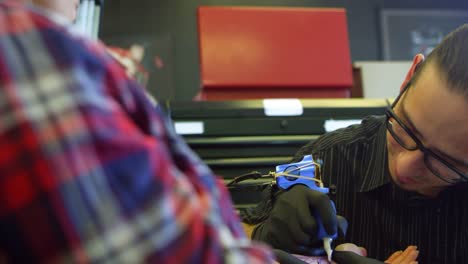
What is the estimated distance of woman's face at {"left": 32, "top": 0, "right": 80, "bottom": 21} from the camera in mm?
345

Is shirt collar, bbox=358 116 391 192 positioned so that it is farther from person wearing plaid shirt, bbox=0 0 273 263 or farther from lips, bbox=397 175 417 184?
person wearing plaid shirt, bbox=0 0 273 263

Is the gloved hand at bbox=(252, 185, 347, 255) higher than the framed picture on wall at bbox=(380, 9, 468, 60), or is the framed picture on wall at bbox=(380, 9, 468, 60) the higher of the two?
the framed picture on wall at bbox=(380, 9, 468, 60)

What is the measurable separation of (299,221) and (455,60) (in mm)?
349

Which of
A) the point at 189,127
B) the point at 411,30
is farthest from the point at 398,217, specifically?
the point at 411,30

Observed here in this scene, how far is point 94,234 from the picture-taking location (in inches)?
8.6

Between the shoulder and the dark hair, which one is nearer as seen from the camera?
the dark hair

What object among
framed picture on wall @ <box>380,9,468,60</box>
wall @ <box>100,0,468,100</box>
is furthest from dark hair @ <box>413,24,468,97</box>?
framed picture on wall @ <box>380,9,468,60</box>

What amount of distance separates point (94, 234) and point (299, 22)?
1.35 metres

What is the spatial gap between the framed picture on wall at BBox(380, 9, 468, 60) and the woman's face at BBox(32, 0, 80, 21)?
8.15 ft

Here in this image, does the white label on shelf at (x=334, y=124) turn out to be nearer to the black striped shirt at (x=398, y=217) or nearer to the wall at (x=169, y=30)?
the black striped shirt at (x=398, y=217)

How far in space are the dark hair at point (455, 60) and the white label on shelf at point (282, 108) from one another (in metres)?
0.53

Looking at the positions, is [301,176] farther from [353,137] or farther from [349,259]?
[353,137]

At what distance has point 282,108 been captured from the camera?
1271 millimetres

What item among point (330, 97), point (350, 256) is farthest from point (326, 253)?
point (330, 97)
